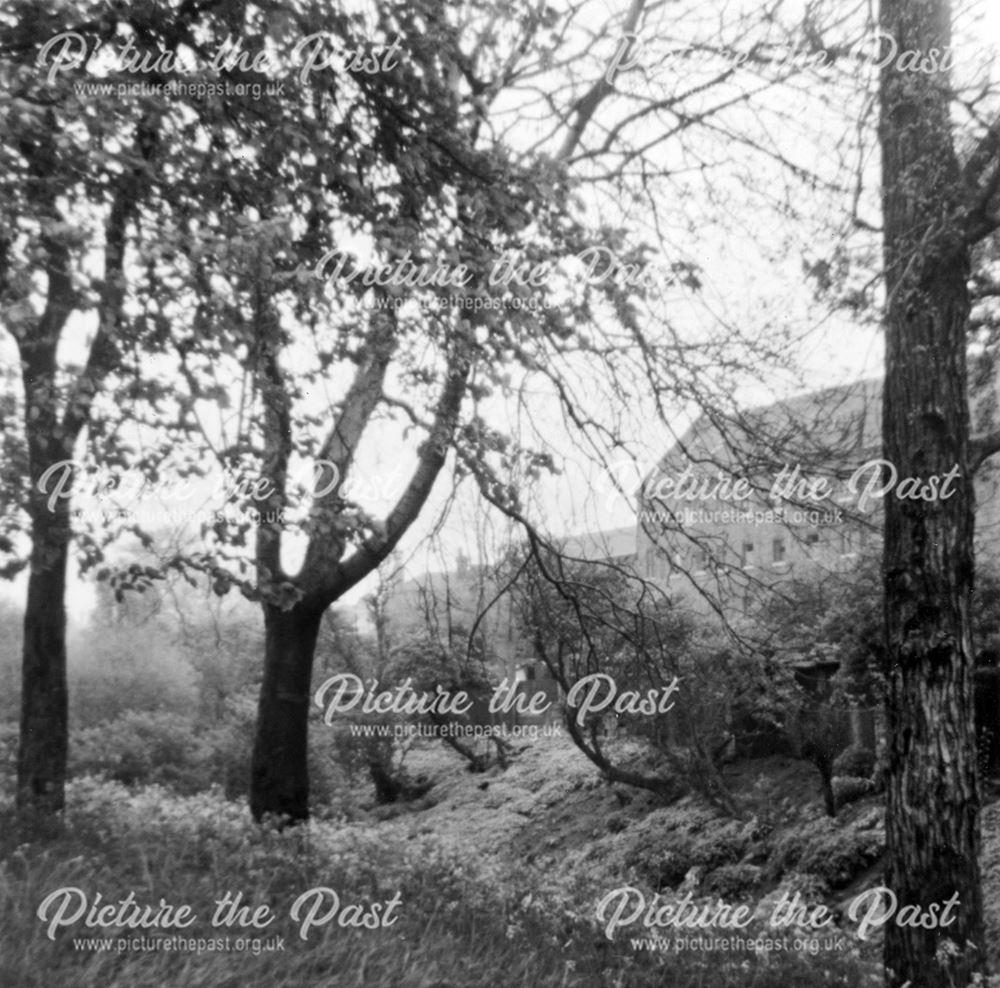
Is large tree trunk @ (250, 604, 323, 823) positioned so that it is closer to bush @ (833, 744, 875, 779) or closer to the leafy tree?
the leafy tree

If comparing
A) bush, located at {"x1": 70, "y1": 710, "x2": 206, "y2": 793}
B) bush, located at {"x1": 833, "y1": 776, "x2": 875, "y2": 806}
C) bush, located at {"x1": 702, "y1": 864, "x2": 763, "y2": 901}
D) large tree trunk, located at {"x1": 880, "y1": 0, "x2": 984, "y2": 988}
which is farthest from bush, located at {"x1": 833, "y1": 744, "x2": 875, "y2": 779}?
bush, located at {"x1": 70, "y1": 710, "x2": 206, "y2": 793}

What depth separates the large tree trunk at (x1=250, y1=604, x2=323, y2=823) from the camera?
872cm

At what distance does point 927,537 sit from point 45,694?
6274 mm

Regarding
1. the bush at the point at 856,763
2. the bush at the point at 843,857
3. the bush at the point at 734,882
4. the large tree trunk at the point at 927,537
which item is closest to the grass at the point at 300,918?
the large tree trunk at the point at 927,537

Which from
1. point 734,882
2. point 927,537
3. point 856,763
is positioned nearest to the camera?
point 927,537

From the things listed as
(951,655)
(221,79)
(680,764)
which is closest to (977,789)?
(951,655)

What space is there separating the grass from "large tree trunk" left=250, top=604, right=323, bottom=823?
4.88 ft

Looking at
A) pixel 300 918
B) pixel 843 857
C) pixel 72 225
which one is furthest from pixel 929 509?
pixel 843 857

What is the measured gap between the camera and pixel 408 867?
21.3ft

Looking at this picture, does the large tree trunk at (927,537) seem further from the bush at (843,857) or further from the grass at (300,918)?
the bush at (843,857)

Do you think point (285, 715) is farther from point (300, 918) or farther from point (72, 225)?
point (72, 225)

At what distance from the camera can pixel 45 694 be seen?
7.27 m

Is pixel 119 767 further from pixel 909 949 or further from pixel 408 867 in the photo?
pixel 909 949

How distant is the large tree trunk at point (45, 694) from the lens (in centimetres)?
688
